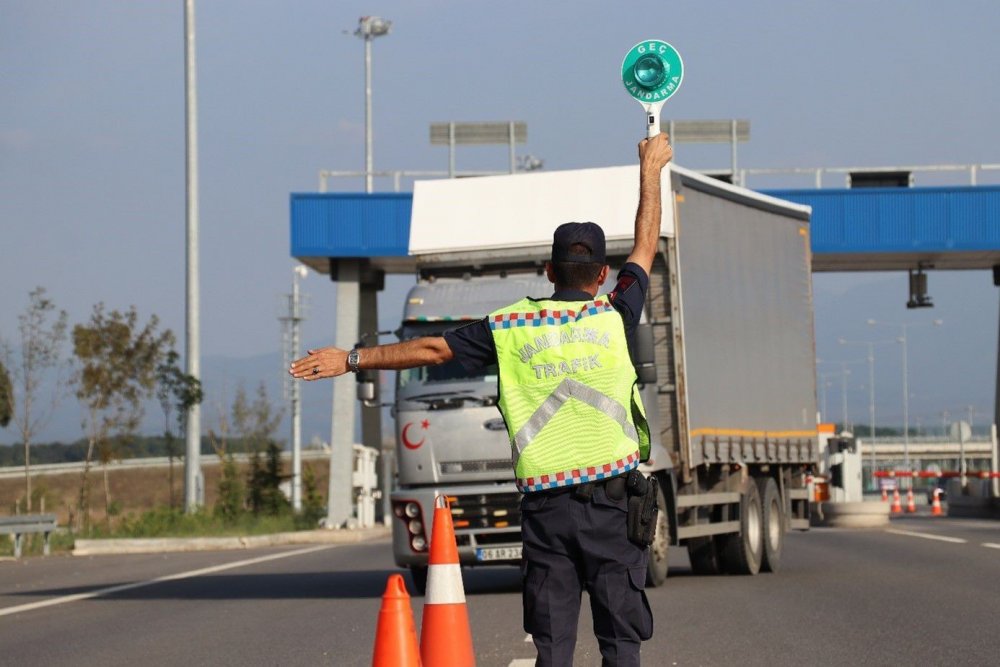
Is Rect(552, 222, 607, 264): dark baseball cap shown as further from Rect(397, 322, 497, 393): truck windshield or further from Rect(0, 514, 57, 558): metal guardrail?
Rect(0, 514, 57, 558): metal guardrail

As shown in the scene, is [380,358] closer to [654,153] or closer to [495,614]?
[654,153]

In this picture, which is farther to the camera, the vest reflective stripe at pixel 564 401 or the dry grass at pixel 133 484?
the dry grass at pixel 133 484

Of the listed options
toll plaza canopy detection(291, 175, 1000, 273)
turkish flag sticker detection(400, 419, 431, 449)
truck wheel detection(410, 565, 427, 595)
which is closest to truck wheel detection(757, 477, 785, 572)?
truck wheel detection(410, 565, 427, 595)

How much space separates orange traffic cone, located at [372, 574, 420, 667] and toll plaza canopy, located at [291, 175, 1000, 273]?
33.6 m

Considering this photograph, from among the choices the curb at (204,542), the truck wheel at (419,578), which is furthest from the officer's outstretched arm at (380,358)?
the curb at (204,542)

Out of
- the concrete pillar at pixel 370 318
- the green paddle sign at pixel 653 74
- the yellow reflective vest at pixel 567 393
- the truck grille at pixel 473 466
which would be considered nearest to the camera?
the yellow reflective vest at pixel 567 393

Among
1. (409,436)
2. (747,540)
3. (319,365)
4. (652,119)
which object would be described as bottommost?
(747,540)

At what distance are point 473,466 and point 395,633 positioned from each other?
938cm

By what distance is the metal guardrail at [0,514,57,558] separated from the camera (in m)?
28.2

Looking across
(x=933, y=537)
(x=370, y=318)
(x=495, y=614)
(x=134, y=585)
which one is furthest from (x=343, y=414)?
(x=495, y=614)

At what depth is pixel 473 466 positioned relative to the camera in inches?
626

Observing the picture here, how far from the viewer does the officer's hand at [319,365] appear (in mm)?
6270

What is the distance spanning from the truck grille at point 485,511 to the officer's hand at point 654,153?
30.8 ft

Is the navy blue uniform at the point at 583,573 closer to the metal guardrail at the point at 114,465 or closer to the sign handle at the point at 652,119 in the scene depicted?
the sign handle at the point at 652,119
